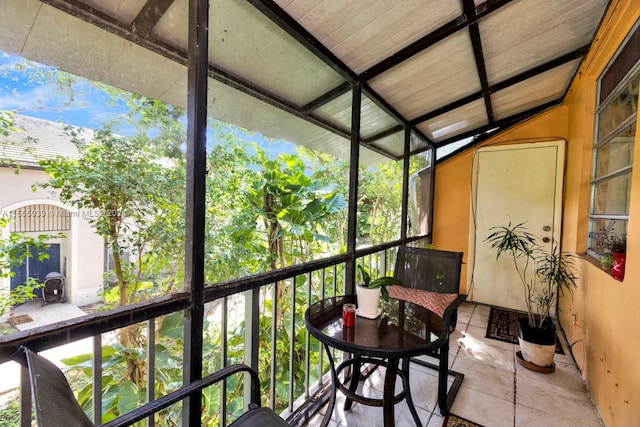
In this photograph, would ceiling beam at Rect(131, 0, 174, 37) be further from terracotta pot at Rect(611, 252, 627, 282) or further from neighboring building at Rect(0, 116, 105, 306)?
terracotta pot at Rect(611, 252, 627, 282)

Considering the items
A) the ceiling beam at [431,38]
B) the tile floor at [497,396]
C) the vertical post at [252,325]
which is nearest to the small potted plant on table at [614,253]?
the tile floor at [497,396]

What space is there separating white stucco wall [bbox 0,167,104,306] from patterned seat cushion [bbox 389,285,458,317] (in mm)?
1930

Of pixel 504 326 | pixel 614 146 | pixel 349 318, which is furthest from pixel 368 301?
pixel 504 326

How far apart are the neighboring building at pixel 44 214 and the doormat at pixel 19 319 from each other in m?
0.09

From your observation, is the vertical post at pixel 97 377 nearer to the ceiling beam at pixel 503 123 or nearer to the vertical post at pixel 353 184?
the vertical post at pixel 353 184

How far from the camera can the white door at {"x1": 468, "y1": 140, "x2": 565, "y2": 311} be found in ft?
11.4

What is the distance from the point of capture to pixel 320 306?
5.47 feet

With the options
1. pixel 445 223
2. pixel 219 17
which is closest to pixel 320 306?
pixel 219 17

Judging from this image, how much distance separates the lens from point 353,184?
2131mm

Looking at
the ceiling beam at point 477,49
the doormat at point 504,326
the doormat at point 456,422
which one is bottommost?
the doormat at point 456,422

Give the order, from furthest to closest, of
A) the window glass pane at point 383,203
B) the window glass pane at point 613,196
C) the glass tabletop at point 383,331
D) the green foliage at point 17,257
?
the window glass pane at point 383,203, the window glass pane at point 613,196, the glass tabletop at point 383,331, the green foliage at point 17,257

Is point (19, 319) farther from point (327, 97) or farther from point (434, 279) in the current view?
point (434, 279)

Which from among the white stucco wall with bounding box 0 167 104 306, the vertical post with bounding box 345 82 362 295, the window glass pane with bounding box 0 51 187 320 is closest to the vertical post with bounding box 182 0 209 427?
the window glass pane with bounding box 0 51 187 320

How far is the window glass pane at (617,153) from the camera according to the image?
1761mm
